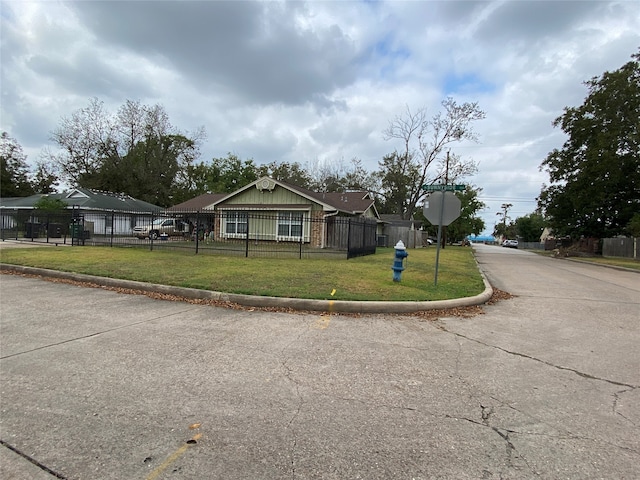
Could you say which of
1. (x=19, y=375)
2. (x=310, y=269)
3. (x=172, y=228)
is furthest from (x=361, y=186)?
(x=19, y=375)

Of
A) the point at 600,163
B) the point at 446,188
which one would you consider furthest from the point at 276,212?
the point at 600,163

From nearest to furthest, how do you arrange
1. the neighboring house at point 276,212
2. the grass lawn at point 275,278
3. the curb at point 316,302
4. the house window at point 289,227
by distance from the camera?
the curb at point 316,302 → the grass lawn at point 275,278 → the neighboring house at point 276,212 → the house window at point 289,227

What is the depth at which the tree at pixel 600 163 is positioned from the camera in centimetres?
2927

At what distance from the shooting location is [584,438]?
2.79 m

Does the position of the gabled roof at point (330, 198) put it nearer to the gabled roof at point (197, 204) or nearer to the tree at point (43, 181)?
the gabled roof at point (197, 204)

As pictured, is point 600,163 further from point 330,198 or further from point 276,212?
point 276,212

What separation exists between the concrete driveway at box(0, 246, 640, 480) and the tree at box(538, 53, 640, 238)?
31511 mm

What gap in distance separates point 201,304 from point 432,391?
191 inches

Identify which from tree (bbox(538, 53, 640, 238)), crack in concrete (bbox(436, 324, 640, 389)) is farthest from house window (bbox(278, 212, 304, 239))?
tree (bbox(538, 53, 640, 238))

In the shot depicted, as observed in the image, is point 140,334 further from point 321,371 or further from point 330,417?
point 330,417

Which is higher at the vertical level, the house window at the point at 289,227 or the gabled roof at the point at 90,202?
the gabled roof at the point at 90,202

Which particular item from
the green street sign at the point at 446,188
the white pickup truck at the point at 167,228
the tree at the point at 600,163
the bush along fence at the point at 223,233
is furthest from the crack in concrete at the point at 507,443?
the tree at the point at 600,163

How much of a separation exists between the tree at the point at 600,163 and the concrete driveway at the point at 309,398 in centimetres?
3151

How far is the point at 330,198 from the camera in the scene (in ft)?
95.9
